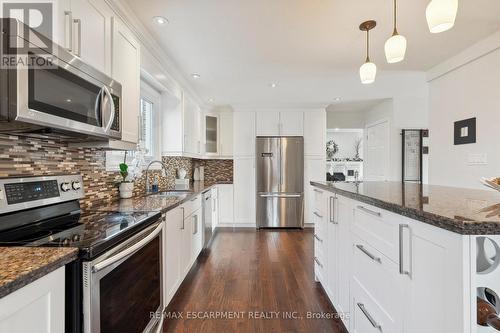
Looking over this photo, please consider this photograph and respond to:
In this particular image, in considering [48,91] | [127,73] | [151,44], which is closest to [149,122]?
[151,44]

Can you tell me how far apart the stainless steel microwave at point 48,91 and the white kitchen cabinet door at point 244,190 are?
3333 mm

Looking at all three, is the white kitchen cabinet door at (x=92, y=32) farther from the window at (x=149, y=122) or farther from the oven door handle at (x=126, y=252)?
the window at (x=149, y=122)

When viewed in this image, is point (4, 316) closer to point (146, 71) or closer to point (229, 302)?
point (229, 302)

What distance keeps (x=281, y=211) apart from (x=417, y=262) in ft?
12.3

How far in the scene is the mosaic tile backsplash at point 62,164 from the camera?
1.23m

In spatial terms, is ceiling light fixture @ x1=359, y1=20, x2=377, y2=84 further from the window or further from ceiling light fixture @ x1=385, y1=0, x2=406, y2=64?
the window

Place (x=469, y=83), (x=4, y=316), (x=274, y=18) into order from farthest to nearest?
(x=469, y=83) < (x=274, y=18) < (x=4, y=316)

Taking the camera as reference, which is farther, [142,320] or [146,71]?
[146,71]

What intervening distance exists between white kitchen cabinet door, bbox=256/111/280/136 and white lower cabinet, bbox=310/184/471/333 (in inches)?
117

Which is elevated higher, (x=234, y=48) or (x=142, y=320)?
(x=234, y=48)

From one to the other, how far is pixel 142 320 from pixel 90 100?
3.91ft

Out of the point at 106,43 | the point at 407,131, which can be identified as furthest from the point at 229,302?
the point at 407,131

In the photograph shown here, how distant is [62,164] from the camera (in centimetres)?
156

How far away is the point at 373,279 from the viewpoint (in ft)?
4.17
